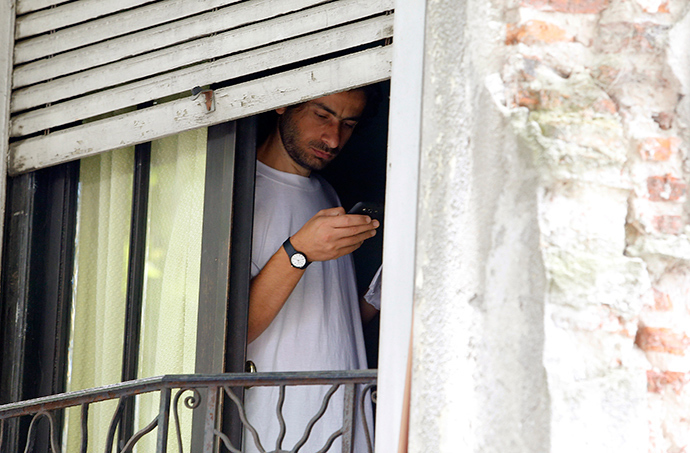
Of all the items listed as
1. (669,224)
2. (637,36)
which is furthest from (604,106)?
(669,224)

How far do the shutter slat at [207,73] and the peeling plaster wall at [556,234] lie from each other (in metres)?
0.95

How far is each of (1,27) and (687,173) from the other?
299 cm

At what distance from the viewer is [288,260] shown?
3.13 m

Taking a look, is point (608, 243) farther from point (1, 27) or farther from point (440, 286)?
point (1, 27)

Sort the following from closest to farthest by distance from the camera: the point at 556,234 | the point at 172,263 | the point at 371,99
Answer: the point at 556,234 → the point at 172,263 → the point at 371,99

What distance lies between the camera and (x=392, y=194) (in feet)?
6.42

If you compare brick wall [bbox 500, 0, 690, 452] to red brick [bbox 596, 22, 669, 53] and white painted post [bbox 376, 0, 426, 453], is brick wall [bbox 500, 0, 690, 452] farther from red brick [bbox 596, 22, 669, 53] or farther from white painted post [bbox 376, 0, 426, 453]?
white painted post [bbox 376, 0, 426, 453]

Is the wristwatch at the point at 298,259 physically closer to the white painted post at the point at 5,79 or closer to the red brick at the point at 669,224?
the white painted post at the point at 5,79

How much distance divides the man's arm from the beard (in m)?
0.46

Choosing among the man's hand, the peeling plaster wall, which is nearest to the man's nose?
the man's hand

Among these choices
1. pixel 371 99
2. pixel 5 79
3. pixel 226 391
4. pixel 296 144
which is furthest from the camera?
pixel 371 99

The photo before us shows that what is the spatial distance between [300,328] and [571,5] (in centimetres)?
203

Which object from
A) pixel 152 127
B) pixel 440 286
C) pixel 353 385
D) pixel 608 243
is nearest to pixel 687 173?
pixel 608 243

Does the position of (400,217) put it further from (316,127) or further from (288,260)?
(316,127)
